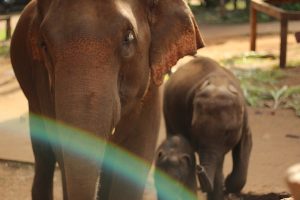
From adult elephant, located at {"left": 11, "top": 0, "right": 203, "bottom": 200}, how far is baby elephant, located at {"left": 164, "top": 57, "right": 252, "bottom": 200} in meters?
0.88

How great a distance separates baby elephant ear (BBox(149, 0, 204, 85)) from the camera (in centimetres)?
250

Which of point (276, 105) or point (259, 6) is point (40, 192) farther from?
point (259, 6)

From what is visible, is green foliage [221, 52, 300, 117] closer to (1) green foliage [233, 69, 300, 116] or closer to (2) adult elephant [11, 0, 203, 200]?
(1) green foliage [233, 69, 300, 116]

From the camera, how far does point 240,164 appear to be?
412cm

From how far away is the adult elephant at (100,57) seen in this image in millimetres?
1964

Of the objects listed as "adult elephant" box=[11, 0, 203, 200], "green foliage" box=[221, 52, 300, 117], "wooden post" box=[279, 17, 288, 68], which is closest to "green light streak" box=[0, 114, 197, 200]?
"adult elephant" box=[11, 0, 203, 200]

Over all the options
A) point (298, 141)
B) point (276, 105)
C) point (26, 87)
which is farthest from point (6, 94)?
point (26, 87)

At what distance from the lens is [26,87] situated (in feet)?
11.3

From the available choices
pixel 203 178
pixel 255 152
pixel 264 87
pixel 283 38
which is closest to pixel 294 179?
pixel 203 178

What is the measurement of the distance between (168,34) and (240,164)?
1816 millimetres

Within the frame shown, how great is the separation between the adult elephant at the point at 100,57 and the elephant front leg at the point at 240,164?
54.7 inches

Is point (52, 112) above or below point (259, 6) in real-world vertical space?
above

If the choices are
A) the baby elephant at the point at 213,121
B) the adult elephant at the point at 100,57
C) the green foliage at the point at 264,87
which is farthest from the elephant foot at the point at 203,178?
the green foliage at the point at 264,87

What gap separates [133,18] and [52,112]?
2.50ft
